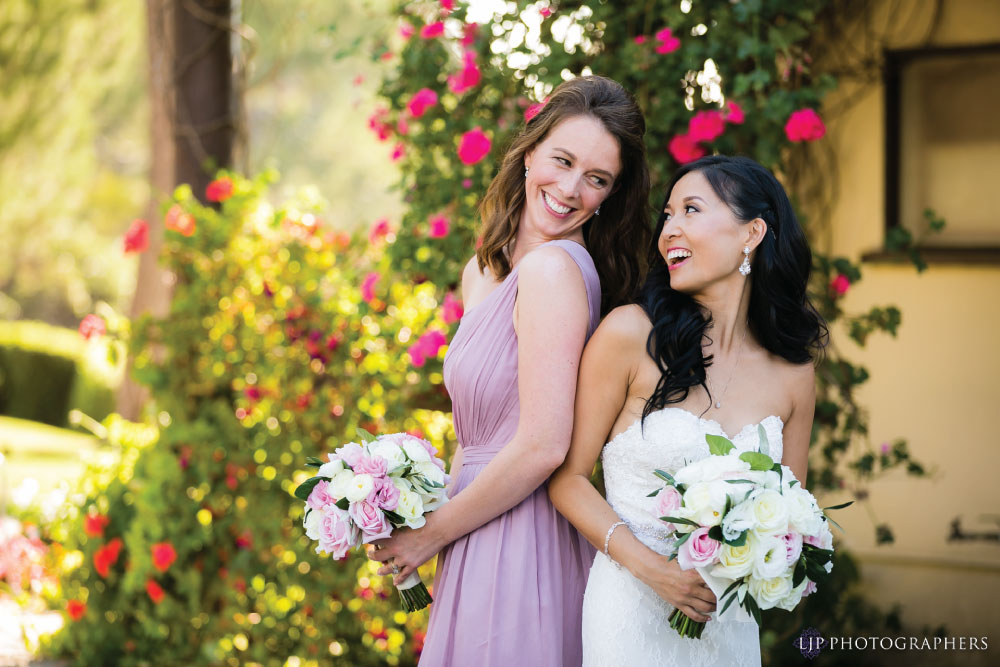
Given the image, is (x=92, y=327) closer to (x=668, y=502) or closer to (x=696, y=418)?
(x=696, y=418)

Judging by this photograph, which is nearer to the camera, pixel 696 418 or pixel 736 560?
pixel 736 560

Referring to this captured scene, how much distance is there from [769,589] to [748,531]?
0.13 m

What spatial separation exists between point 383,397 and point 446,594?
1870 mm

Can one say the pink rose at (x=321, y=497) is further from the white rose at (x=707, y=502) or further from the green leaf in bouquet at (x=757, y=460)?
the green leaf in bouquet at (x=757, y=460)

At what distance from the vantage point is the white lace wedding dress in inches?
92.7

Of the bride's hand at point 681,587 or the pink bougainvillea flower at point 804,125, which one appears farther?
the pink bougainvillea flower at point 804,125

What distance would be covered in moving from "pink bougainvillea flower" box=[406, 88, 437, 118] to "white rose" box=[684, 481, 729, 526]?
2388mm

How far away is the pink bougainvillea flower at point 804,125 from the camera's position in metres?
3.38

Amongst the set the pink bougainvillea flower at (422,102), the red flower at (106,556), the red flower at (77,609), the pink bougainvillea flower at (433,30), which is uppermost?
the pink bougainvillea flower at (433,30)

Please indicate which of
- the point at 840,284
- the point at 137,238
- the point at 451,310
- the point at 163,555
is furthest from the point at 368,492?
the point at 137,238

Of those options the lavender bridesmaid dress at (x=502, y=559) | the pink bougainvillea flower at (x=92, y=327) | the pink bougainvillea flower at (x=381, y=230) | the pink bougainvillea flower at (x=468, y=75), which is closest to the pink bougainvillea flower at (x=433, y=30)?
the pink bougainvillea flower at (x=468, y=75)

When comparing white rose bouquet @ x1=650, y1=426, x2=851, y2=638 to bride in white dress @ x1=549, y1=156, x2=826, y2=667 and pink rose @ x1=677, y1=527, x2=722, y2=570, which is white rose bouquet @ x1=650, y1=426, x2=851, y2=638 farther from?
bride in white dress @ x1=549, y1=156, x2=826, y2=667

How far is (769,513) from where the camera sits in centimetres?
198

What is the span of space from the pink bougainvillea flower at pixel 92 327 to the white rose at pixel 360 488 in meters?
2.89
